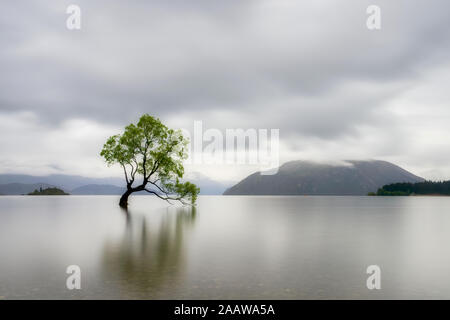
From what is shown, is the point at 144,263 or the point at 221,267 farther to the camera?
the point at 144,263

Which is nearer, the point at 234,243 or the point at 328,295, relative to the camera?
the point at 328,295

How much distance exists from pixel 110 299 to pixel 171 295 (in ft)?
7.46

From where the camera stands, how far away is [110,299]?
12.5m

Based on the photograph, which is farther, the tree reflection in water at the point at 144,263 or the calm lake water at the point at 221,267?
the tree reflection in water at the point at 144,263

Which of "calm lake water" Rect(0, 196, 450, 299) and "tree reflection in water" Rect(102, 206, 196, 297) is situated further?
"tree reflection in water" Rect(102, 206, 196, 297)

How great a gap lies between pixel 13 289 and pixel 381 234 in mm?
32252

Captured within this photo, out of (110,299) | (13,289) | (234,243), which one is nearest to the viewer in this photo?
(110,299)

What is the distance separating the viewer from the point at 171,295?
12797 mm

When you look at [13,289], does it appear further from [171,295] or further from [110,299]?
[171,295]

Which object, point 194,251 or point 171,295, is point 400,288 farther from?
point 194,251
